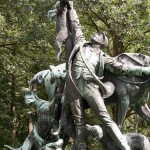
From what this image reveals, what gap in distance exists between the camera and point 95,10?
14.5 meters

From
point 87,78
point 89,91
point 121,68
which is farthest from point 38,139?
point 121,68

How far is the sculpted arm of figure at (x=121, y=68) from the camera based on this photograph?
725 cm

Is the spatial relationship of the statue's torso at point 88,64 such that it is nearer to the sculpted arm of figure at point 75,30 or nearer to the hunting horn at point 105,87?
the hunting horn at point 105,87

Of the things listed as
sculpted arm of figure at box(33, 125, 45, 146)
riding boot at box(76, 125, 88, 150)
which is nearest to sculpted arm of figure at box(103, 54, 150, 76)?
riding boot at box(76, 125, 88, 150)

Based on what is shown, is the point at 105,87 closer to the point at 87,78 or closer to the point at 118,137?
the point at 87,78

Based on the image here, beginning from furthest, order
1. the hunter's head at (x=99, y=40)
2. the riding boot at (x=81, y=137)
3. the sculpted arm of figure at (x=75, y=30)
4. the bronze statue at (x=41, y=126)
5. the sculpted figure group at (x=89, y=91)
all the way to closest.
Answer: the bronze statue at (x=41, y=126), the sculpted arm of figure at (x=75, y=30), the hunter's head at (x=99, y=40), the riding boot at (x=81, y=137), the sculpted figure group at (x=89, y=91)

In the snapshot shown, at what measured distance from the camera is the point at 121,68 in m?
7.32

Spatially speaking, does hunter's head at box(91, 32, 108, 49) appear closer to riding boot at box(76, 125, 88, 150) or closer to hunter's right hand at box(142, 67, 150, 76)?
hunter's right hand at box(142, 67, 150, 76)

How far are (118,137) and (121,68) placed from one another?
1.11 meters

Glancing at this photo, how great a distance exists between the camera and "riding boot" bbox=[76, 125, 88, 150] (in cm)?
729

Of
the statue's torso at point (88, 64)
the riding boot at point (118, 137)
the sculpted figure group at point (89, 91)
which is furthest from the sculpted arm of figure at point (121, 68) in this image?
the riding boot at point (118, 137)

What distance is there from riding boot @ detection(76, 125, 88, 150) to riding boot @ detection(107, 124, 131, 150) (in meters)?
0.48

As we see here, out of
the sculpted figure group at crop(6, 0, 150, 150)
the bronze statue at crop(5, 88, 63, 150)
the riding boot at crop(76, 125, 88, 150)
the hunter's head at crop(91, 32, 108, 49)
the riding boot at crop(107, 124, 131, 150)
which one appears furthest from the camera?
the bronze statue at crop(5, 88, 63, 150)

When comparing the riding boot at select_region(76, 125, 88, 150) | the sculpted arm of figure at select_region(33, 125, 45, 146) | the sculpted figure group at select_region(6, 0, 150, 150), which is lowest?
the sculpted arm of figure at select_region(33, 125, 45, 146)
